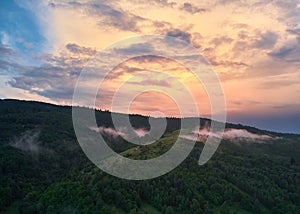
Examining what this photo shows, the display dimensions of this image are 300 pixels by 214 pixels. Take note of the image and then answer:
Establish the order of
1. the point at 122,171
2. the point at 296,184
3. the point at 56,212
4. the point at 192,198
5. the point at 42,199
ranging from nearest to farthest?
the point at 56,212 < the point at 42,199 < the point at 192,198 < the point at 122,171 < the point at 296,184

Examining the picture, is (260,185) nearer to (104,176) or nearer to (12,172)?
(104,176)

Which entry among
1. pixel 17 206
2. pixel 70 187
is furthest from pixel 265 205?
pixel 17 206

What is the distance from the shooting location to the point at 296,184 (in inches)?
7825

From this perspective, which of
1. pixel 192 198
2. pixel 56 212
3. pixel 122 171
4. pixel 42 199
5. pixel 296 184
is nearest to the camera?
pixel 56 212

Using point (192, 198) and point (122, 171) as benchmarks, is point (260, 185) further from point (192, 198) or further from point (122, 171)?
point (122, 171)

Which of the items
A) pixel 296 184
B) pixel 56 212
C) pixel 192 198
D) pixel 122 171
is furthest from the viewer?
pixel 296 184

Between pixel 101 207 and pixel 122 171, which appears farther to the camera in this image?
pixel 122 171

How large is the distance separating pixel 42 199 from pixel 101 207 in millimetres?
32475

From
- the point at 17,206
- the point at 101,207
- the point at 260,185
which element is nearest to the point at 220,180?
the point at 260,185

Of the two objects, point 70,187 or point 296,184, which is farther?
point 296,184

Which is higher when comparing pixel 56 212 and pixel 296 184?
pixel 296 184

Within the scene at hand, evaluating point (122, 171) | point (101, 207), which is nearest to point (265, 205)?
point (122, 171)

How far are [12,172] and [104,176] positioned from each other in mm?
57289

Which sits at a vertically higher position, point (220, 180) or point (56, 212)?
point (220, 180)
